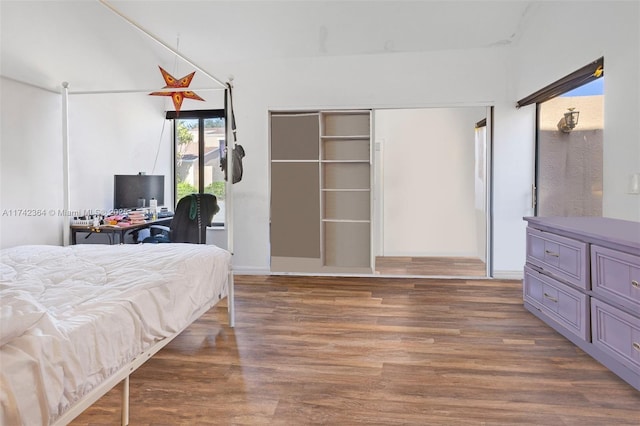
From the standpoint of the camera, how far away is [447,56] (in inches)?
191

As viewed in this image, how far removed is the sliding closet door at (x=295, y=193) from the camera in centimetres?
515

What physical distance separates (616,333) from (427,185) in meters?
4.36

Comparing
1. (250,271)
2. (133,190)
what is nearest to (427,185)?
(250,271)

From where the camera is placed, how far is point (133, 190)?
470 cm

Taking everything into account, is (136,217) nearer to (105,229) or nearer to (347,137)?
(105,229)

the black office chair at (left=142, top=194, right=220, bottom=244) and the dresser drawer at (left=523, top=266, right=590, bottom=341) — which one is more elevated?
the black office chair at (left=142, top=194, right=220, bottom=244)

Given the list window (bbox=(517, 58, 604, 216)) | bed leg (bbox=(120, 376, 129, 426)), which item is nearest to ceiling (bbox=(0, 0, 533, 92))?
window (bbox=(517, 58, 604, 216))

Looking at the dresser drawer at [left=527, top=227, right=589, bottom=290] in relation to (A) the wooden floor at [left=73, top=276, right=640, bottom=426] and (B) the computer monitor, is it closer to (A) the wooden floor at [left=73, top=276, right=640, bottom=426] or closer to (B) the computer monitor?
(A) the wooden floor at [left=73, top=276, right=640, bottom=426]

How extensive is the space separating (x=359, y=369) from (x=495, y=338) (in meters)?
1.13

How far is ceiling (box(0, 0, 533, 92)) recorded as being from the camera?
3.96 m

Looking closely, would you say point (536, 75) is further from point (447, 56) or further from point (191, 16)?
point (191, 16)

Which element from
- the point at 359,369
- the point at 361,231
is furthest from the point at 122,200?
the point at 359,369

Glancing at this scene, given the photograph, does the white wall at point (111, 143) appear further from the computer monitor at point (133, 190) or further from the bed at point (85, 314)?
the bed at point (85, 314)

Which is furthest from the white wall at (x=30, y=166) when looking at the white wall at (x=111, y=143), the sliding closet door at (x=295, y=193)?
the sliding closet door at (x=295, y=193)
